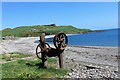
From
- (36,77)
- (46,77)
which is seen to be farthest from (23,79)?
(46,77)

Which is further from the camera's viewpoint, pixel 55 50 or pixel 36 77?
pixel 55 50

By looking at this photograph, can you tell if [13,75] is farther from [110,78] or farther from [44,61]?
[110,78]

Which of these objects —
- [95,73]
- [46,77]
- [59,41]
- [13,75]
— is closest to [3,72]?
[13,75]

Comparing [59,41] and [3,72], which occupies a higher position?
[59,41]

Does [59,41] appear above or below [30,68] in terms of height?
above

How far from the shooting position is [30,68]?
22797 millimetres

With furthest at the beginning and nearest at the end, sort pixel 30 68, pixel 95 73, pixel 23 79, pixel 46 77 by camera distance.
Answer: pixel 30 68
pixel 95 73
pixel 46 77
pixel 23 79

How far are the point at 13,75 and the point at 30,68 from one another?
115 inches

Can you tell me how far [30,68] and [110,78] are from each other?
7321 millimetres

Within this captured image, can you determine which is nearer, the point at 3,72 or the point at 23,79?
the point at 23,79

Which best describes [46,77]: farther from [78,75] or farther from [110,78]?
[110,78]

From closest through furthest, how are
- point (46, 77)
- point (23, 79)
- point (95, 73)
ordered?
point (23, 79) → point (46, 77) → point (95, 73)

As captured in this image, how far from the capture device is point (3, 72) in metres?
21.0

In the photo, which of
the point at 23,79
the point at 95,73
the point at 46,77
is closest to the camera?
the point at 23,79
